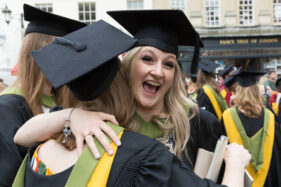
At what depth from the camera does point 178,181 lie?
48.0 inches

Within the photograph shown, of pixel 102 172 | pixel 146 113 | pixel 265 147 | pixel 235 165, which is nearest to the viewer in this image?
pixel 102 172

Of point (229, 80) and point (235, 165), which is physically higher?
point (229, 80)

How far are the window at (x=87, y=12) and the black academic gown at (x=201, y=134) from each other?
54.5 feet

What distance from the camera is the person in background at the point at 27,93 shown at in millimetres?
1698

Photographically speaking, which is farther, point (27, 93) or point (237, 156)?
point (27, 93)

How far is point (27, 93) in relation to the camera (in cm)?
204

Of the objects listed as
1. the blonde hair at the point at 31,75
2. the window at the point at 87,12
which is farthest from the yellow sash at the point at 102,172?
the window at the point at 87,12

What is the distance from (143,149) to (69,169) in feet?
1.07

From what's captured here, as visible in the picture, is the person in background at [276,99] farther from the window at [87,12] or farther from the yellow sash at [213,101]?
the window at [87,12]

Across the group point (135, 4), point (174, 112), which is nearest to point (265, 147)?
point (174, 112)

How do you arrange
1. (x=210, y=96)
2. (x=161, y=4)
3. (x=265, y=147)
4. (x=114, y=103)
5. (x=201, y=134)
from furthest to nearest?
1. (x=161, y=4)
2. (x=210, y=96)
3. (x=265, y=147)
4. (x=201, y=134)
5. (x=114, y=103)

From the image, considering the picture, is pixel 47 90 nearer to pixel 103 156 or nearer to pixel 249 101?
pixel 103 156

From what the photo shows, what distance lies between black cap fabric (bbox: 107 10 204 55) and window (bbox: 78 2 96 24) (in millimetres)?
16552

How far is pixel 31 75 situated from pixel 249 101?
309 cm
